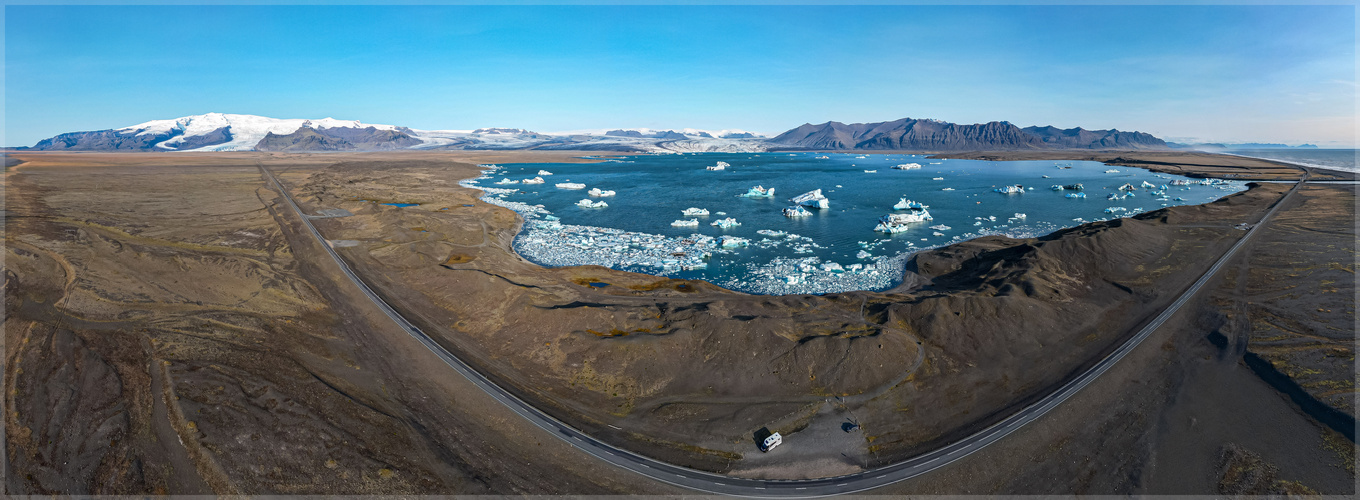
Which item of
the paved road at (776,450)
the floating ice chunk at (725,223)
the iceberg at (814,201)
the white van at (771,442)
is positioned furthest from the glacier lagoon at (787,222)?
the white van at (771,442)

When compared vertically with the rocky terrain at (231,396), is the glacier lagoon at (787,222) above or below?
above

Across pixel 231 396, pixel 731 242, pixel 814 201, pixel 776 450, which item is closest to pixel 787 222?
pixel 814 201

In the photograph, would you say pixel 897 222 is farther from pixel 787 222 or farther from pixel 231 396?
pixel 231 396

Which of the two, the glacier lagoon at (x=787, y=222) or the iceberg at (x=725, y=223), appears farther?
the iceberg at (x=725, y=223)

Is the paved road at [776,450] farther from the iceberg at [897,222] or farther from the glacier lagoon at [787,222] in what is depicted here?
the iceberg at [897,222]

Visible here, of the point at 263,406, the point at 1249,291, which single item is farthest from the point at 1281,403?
the point at 263,406
